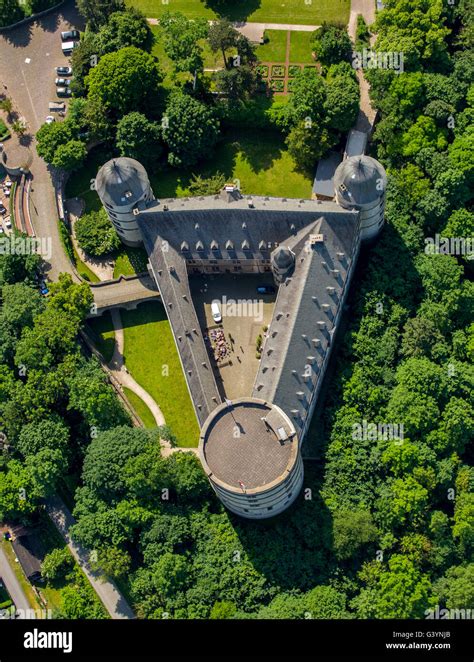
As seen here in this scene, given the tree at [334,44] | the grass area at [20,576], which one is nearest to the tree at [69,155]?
the tree at [334,44]

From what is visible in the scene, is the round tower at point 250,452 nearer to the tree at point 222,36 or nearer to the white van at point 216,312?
the white van at point 216,312

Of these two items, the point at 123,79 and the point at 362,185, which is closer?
the point at 362,185

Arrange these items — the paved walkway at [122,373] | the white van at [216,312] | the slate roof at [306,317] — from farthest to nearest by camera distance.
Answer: the white van at [216,312], the paved walkway at [122,373], the slate roof at [306,317]

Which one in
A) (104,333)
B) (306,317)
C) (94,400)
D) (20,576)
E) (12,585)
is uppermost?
(306,317)

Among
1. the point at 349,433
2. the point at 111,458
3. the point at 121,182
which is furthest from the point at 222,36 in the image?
the point at 111,458

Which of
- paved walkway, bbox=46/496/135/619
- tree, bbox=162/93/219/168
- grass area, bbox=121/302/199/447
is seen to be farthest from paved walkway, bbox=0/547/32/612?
tree, bbox=162/93/219/168

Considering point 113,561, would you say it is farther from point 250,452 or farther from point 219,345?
point 219,345

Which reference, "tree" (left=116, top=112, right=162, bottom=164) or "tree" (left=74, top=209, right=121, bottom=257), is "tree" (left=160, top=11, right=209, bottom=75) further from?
"tree" (left=74, top=209, right=121, bottom=257)
